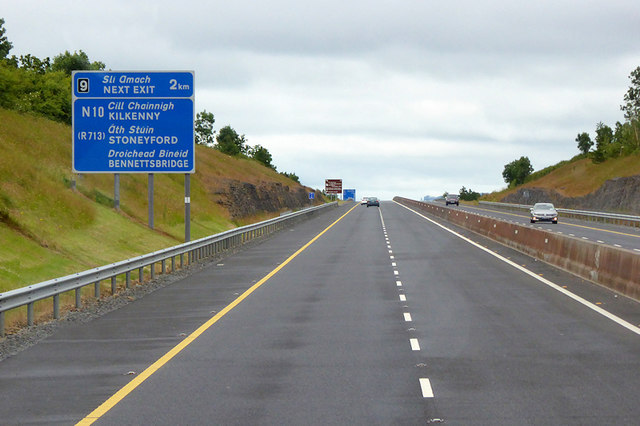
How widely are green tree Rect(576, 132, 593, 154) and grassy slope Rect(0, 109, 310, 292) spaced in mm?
114462

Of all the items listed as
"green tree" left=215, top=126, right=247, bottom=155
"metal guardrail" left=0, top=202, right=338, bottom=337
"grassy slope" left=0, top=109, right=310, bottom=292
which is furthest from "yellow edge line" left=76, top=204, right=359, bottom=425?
"green tree" left=215, top=126, right=247, bottom=155

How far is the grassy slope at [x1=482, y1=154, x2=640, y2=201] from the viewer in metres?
111

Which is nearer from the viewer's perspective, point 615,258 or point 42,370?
point 42,370

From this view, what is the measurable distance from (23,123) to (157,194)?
27.0ft

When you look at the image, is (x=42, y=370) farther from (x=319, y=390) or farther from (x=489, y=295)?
(x=489, y=295)

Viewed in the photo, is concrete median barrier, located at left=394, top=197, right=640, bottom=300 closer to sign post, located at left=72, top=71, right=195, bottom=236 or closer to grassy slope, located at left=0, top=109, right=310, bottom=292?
sign post, located at left=72, top=71, right=195, bottom=236

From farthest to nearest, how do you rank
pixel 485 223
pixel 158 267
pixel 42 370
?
pixel 485 223 < pixel 158 267 < pixel 42 370

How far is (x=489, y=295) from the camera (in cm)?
1758

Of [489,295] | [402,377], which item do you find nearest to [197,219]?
[489,295]

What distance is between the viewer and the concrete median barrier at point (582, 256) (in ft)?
57.2

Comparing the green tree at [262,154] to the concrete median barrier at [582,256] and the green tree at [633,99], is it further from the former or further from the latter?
the concrete median barrier at [582,256]

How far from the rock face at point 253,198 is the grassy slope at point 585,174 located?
133 feet

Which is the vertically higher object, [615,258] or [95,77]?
[95,77]

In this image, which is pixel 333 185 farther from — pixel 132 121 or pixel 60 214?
pixel 60 214
